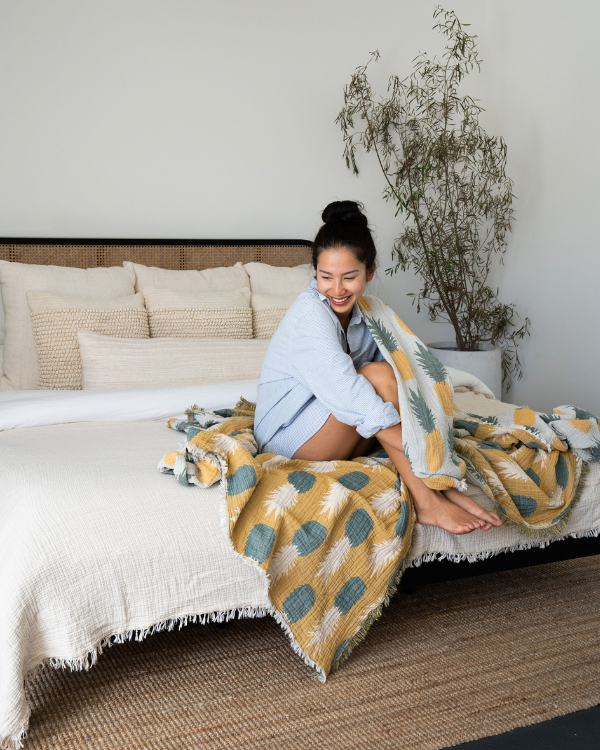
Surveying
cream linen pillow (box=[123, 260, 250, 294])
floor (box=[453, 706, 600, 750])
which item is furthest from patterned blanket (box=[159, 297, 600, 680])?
cream linen pillow (box=[123, 260, 250, 294])

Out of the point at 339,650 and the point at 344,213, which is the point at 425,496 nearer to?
the point at 339,650

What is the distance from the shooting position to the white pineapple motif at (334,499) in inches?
60.5

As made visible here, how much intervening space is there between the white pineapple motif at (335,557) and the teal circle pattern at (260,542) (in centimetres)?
15

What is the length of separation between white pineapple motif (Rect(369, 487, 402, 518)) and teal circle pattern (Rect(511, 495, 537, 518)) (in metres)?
0.31

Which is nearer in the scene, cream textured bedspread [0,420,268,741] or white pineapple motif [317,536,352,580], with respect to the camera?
cream textured bedspread [0,420,268,741]

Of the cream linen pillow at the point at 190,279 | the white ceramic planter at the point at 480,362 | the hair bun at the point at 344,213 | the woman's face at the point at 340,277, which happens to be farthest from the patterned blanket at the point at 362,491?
the white ceramic planter at the point at 480,362

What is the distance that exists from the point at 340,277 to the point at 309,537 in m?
0.68

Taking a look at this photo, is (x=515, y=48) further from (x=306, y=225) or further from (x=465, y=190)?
(x=306, y=225)

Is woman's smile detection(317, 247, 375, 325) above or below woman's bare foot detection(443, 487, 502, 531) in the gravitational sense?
above

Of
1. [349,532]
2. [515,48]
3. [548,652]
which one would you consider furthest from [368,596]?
[515,48]

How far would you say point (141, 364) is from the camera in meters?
2.49

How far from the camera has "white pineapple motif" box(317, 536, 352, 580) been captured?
1523mm

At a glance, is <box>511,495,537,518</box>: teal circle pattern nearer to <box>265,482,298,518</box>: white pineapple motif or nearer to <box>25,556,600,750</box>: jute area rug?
<box>25,556,600,750</box>: jute area rug

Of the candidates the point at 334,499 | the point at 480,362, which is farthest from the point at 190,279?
the point at 334,499
